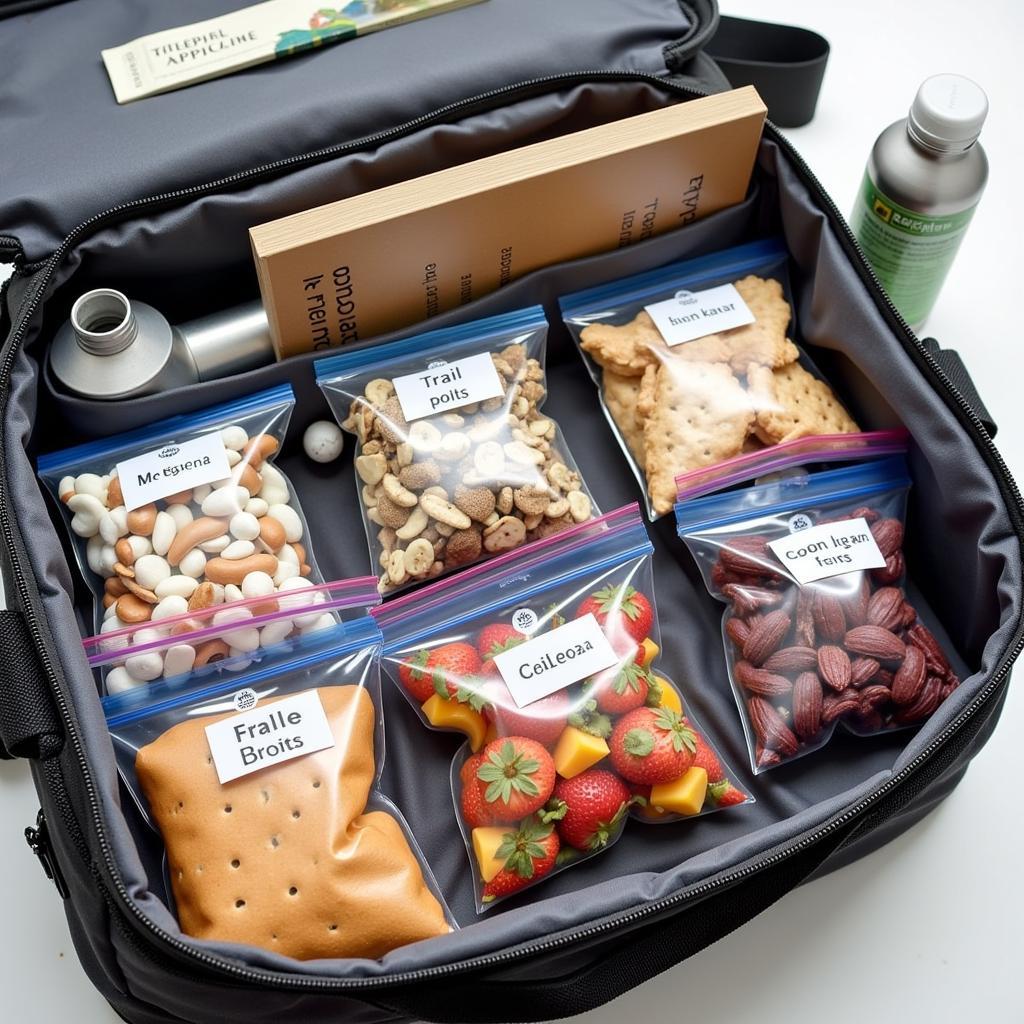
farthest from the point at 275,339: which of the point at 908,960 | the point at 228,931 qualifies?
the point at 908,960

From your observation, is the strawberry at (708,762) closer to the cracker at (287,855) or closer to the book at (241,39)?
the cracker at (287,855)

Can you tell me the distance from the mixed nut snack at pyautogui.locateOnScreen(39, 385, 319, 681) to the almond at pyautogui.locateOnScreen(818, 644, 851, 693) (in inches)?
18.9

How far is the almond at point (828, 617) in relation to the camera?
101 centimetres

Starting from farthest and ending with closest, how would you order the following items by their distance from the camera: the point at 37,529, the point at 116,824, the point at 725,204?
the point at 725,204 → the point at 37,529 → the point at 116,824

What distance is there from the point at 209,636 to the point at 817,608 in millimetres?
557

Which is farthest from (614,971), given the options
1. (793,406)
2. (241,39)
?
(241,39)

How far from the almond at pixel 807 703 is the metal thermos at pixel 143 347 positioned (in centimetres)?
62

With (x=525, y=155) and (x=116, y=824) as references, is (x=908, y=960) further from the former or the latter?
(x=525, y=155)

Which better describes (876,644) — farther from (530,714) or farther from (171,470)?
(171,470)

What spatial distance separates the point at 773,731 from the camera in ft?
3.28

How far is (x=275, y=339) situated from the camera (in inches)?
43.6

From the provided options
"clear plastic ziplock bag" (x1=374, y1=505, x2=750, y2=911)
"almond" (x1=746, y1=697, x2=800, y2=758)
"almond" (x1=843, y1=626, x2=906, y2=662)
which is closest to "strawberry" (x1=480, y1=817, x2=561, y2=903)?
"clear plastic ziplock bag" (x1=374, y1=505, x2=750, y2=911)

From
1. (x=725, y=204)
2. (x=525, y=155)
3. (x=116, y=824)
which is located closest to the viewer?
(x=116, y=824)

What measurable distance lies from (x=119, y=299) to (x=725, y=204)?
2.10 feet
